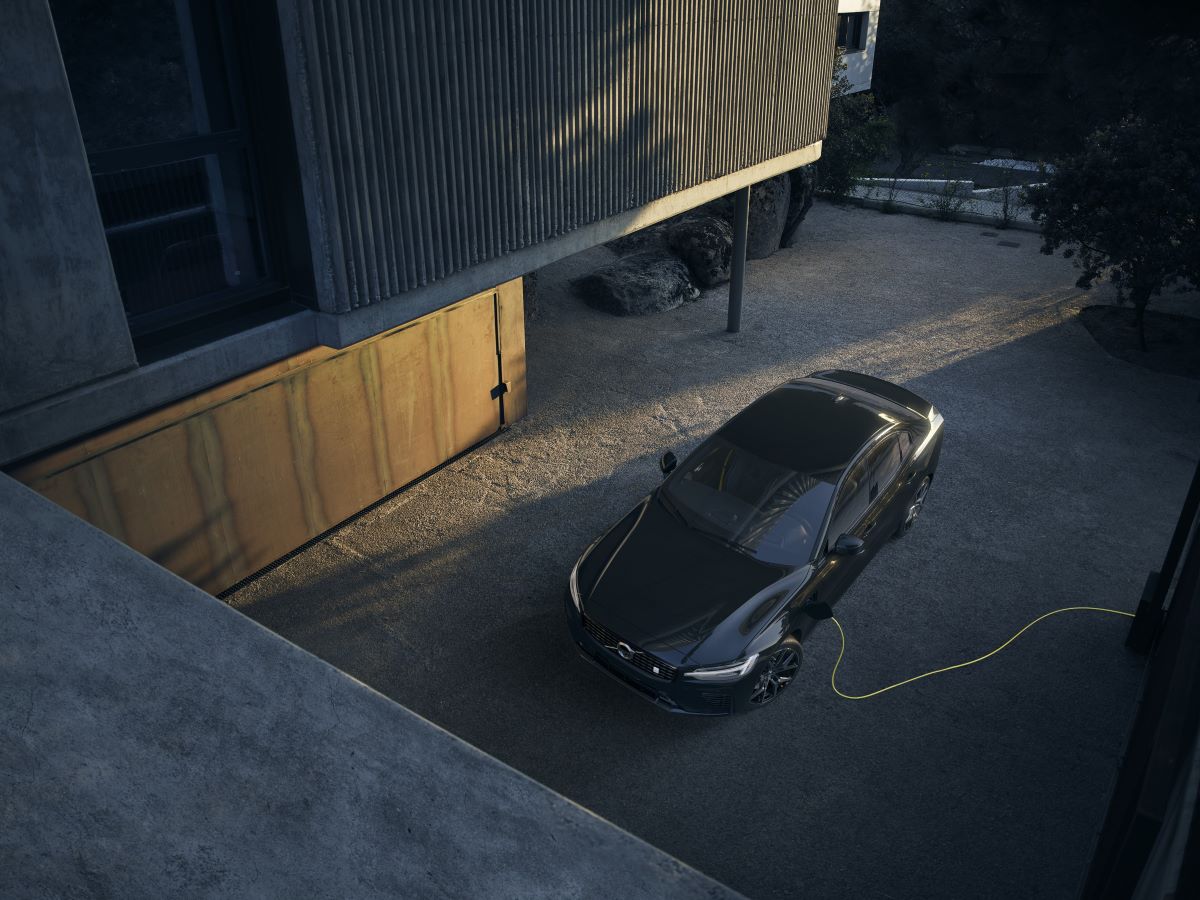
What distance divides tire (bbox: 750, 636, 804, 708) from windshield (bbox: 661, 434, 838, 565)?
0.70m

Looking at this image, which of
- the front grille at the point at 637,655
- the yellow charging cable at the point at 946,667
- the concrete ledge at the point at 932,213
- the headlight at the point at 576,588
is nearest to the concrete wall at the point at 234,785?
the front grille at the point at 637,655

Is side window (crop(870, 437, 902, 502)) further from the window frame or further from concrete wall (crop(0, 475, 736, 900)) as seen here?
the window frame

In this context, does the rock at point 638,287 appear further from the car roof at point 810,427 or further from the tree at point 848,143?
the car roof at point 810,427

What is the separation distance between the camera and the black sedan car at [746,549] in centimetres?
691

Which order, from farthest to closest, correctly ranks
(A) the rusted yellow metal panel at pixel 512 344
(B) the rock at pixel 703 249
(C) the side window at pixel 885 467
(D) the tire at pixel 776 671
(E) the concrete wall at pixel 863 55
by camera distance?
(E) the concrete wall at pixel 863 55
(B) the rock at pixel 703 249
(A) the rusted yellow metal panel at pixel 512 344
(C) the side window at pixel 885 467
(D) the tire at pixel 776 671

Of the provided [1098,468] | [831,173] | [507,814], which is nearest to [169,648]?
[507,814]

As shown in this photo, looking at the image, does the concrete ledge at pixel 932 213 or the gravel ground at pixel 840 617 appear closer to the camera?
the gravel ground at pixel 840 617

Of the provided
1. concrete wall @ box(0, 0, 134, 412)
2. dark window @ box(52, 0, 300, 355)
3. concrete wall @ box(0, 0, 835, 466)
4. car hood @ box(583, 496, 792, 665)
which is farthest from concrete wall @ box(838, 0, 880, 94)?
concrete wall @ box(0, 0, 134, 412)

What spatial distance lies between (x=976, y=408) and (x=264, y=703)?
10641 millimetres

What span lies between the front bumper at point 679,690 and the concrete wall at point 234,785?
3170 mm

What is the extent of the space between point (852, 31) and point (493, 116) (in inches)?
947

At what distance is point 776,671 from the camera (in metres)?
7.25

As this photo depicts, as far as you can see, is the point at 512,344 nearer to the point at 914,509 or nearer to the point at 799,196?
the point at 914,509

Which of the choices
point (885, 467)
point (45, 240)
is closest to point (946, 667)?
point (885, 467)
